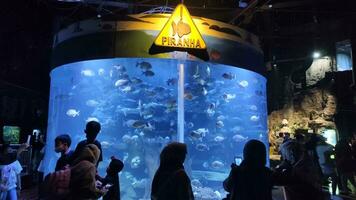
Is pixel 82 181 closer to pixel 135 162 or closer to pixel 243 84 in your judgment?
pixel 135 162

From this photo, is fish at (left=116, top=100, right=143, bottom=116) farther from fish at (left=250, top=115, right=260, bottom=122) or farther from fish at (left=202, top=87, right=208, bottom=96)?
fish at (left=250, top=115, right=260, bottom=122)

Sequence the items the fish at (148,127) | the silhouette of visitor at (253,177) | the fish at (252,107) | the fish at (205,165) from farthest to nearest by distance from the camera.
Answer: the fish at (252,107) → the fish at (205,165) → the fish at (148,127) → the silhouette of visitor at (253,177)

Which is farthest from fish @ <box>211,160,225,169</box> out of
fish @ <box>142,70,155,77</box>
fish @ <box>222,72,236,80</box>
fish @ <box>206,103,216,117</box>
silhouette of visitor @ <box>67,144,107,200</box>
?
silhouette of visitor @ <box>67,144,107,200</box>

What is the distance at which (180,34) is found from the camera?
6.61 metres

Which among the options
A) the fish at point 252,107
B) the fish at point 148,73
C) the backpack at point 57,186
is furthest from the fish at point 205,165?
the backpack at point 57,186

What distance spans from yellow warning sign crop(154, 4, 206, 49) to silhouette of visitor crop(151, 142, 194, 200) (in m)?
3.12

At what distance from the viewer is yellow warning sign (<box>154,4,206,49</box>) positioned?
21.5ft

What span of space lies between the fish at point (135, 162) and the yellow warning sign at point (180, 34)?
3318 millimetres

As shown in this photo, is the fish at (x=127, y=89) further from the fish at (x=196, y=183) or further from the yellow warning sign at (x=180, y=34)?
the fish at (x=196, y=183)

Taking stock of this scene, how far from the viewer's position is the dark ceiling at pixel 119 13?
14.2 m

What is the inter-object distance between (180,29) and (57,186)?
13.2 ft

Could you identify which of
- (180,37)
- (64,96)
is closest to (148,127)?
(64,96)

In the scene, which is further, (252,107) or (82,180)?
(252,107)

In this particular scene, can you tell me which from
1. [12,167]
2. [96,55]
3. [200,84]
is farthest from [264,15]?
[12,167]
